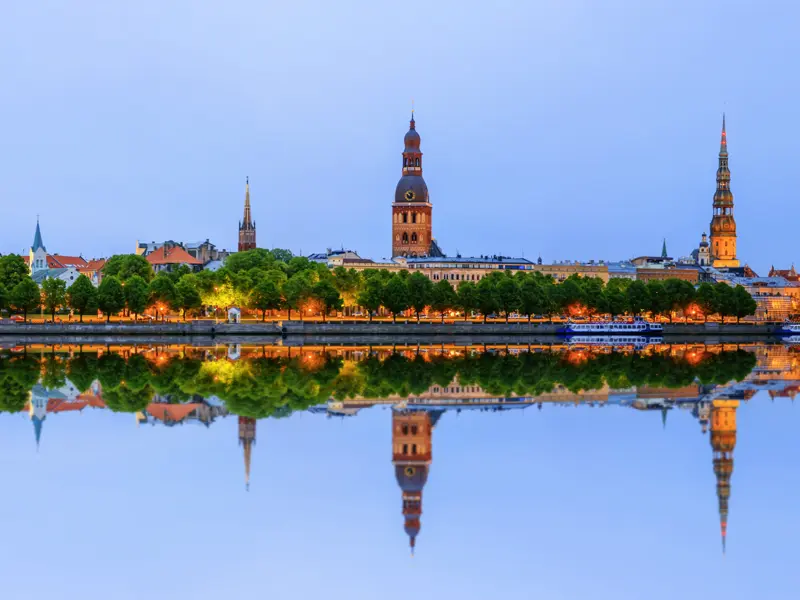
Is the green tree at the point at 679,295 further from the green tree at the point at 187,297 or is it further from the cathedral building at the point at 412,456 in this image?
the cathedral building at the point at 412,456

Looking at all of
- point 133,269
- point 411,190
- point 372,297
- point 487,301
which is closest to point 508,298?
point 487,301

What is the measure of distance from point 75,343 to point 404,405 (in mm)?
47971

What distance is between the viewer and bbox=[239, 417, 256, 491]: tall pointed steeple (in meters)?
30.4

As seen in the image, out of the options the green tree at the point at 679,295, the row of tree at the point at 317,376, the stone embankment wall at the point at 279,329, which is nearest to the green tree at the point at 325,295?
the stone embankment wall at the point at 279,329

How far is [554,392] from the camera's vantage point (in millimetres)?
50031

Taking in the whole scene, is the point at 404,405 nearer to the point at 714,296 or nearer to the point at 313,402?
the point at 313,402

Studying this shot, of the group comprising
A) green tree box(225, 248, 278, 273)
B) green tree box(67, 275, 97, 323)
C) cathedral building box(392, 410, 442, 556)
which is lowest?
cathedral building box(392, 410, 442, 556)

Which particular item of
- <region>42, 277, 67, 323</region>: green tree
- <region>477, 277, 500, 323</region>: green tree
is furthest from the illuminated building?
<region>42, 277, 67, 323</region>: green tree

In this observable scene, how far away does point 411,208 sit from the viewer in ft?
562

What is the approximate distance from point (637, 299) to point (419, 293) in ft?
82.0

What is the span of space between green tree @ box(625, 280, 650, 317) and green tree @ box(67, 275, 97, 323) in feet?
169

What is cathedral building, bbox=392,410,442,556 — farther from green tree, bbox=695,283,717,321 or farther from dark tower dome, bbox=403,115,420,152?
dark tower dome, bbox=403,115,420,152

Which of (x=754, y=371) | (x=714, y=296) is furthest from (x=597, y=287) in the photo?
(x=754, y=371)

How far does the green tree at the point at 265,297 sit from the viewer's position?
106331mm
